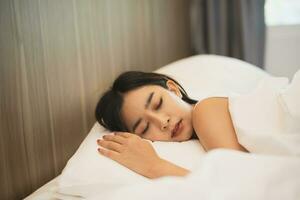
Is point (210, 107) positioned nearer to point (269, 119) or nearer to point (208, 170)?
point (269, 119)

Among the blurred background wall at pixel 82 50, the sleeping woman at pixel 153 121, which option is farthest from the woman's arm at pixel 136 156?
the blurred background wall at pixel 82 50

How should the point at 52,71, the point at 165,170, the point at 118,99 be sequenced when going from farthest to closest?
the point at 118,99
the point at 52,71
the point at 165,170

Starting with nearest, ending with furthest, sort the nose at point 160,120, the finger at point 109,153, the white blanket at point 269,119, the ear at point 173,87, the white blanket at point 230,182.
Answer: the white blanket at point 230,182
the white blanket at point 269,119
the finger at point 109,153
the nose at point 160,120
the ear at point 173,87

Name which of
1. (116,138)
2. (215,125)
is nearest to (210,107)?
(215,125)

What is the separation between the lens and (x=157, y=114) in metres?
1.22

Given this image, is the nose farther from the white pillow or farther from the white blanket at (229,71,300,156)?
the white blanket at (229,71,300,156)

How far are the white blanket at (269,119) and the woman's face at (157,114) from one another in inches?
6.9

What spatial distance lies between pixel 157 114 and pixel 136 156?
21 centimetres

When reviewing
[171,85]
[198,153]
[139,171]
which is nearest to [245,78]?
[171,85]

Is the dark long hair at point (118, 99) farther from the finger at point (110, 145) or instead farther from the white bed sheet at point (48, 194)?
the white bed sheet at point (48, 194)

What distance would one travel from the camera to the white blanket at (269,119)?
950mm

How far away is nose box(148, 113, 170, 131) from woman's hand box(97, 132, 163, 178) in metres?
0.11

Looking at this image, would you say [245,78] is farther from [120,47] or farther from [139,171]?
[139,171]

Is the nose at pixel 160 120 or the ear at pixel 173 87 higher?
the ear at pixel 173 87
